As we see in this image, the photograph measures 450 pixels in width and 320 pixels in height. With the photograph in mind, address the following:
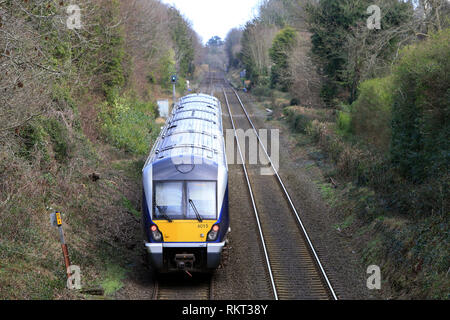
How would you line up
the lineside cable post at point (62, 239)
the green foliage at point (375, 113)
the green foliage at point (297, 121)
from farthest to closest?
1. the green foliage at point (297, 121)
2. the green foliage at point (375, 113)
3. the lineside cable post at point (62, 239)

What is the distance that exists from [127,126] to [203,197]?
1305 cm

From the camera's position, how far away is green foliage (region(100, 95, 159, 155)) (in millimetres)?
21188

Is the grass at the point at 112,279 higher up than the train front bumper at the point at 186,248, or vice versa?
the train front bumper at the point at 186,248

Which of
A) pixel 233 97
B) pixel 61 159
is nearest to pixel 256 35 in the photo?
pixel 233 97

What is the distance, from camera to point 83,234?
12.3 meters

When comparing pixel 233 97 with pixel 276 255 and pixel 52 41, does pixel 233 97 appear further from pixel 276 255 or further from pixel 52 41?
pixel 276 255

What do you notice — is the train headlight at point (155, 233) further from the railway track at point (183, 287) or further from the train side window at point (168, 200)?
the railway track at point (183, 287)

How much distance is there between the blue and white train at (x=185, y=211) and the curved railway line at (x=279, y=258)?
1.96ft

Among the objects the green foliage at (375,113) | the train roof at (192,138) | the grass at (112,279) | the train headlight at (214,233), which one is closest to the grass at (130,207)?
the train roof at (192,138)

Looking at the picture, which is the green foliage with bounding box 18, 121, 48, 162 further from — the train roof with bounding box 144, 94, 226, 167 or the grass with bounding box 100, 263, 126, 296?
the grass with bounding box 100, 263, 126, 296

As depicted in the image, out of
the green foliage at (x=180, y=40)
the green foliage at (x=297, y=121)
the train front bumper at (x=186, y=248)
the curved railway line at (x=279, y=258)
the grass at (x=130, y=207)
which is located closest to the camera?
the train front bumper at (x=186, y=248)

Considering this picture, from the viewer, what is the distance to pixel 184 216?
10.3 meters

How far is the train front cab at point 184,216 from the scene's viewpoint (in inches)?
402

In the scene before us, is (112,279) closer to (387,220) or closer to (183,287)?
(183,287)
